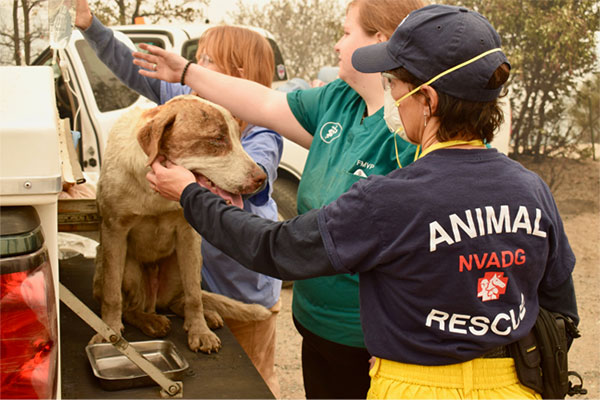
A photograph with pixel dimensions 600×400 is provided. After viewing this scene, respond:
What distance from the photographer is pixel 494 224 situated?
1697 millimetres

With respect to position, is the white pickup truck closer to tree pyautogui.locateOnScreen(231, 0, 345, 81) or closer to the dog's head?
the dog's head

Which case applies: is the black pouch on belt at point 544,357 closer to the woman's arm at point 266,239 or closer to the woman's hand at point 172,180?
the woman's arm at point 266,239

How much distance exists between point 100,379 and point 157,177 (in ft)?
2.41

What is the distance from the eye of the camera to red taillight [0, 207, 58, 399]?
1.30m

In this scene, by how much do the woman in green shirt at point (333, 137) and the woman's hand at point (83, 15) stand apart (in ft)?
1.00

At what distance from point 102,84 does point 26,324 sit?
582cm

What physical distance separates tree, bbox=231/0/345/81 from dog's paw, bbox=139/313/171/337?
38.4ft

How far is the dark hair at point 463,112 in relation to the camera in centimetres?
178

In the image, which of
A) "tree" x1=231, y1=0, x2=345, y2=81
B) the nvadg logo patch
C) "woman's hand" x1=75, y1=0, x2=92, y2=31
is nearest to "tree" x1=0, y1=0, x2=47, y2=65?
"woman's hand" x1=75, y1=0, x2=92, y2=31

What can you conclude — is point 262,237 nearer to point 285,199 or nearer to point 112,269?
point 112,269

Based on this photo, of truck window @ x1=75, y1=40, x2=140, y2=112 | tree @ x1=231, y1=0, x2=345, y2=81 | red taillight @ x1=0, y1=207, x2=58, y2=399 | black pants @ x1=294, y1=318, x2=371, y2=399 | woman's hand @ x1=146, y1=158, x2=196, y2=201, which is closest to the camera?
red taillight @ x1=0, y1=207, x2=58, y2=399

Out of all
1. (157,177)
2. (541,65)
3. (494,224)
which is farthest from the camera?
(541,65)

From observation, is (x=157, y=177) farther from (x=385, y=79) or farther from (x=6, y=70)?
(x=385, y=79)

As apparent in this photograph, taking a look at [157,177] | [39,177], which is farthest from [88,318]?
[39,177]
